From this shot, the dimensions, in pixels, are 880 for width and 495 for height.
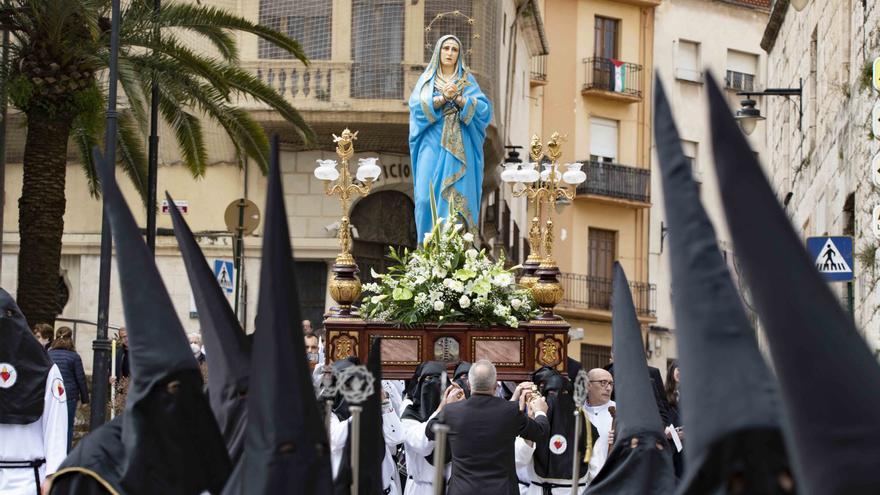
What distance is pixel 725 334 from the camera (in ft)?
14.2

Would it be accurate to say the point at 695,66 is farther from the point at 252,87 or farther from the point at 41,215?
the point at 41,215

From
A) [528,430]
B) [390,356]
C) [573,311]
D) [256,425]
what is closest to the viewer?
[256,425]

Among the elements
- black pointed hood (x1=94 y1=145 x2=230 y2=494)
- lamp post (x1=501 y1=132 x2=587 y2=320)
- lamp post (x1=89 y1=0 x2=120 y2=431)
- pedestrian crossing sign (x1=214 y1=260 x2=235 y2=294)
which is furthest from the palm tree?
black pointed hood (x1=94 y1=145 x2=230 y2=494)

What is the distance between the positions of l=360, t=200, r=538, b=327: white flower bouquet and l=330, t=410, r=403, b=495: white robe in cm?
321

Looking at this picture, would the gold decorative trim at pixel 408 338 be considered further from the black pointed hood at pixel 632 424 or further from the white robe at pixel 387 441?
the black pointed hood at pixel 632 424

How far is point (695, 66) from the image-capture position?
162ft

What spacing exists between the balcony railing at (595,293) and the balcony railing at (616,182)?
231cm

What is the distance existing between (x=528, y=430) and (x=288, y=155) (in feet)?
68.1

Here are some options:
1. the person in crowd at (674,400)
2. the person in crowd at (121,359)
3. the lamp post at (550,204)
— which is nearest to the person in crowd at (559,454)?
the person in crowd at (674,400)

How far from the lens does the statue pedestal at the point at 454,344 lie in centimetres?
1595

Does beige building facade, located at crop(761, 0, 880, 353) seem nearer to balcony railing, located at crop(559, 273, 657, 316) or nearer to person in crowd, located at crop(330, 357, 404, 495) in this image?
person in crowd, located at crop(330, 357, 404, 495)

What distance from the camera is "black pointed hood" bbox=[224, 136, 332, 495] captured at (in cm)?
537

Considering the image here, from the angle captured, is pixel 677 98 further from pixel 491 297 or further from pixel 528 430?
pixel 528 430

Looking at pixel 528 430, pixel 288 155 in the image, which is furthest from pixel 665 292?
pixel 528 430
